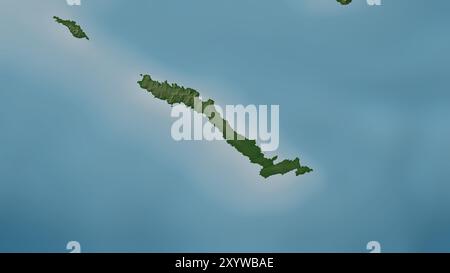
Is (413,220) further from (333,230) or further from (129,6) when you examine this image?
(129,6)

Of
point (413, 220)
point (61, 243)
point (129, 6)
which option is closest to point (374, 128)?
point (413, 220)

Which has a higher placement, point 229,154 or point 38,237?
point 229,154

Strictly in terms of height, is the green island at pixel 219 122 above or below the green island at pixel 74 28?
below

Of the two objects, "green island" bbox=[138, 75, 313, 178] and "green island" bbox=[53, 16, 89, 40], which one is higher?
"green island" bbox=[53, 16, 89, 40]

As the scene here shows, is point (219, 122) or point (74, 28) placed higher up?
point (74, 28)
